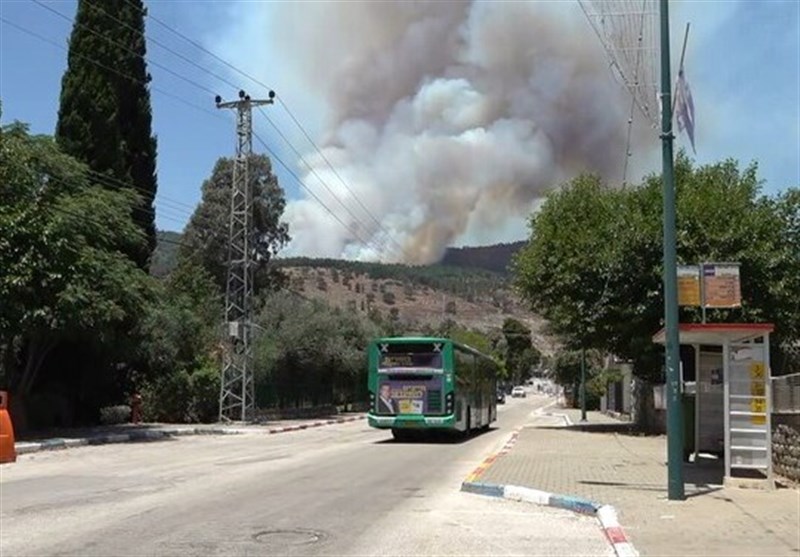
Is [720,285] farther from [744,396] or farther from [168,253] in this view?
[168,253]

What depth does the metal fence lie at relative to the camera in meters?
15.4

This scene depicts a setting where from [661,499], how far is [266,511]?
5507mm

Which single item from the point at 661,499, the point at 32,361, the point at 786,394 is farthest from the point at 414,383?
the point at 661,499

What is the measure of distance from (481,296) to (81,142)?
156355 millimetres

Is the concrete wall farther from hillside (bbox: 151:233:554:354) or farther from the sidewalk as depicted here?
hillside (bbox: 151:233:554:354)

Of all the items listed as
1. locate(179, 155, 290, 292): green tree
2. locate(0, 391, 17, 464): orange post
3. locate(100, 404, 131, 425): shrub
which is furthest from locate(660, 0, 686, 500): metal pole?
locate(179, 155, 290, 292): green tree

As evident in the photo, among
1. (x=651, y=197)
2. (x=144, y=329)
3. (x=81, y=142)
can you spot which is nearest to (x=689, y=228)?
(x=651, y=197)

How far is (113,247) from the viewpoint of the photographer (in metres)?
31.5

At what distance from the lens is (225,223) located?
6844 centimetres

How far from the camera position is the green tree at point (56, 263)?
25.4 metres

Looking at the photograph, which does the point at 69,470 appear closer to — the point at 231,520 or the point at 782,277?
the point at 231,520

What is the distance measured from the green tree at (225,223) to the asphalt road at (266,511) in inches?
1880

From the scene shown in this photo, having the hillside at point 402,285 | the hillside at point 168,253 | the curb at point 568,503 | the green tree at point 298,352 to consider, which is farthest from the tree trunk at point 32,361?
the hillside at point 402,285

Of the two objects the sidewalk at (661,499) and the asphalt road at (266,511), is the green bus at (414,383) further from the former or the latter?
the asphalt road at (266,511)
